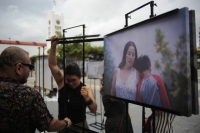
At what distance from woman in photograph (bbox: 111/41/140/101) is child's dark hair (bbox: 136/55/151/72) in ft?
0.15

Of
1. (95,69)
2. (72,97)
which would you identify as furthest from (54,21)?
(72,97)

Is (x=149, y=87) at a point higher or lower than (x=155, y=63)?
lower

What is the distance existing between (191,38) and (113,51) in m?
0.78

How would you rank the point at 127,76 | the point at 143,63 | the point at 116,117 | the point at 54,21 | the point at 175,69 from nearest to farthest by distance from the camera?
the point at 175,69 → the point at 143,63 → the point at 127,76 → the point at 116,117 → the point at 54,21

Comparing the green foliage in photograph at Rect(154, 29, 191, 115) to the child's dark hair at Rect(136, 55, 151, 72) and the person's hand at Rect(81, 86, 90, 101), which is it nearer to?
the child's dark hair at Rect(136, 55, 151, 72)

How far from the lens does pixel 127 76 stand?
1424 millimetres

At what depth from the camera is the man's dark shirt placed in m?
1.22

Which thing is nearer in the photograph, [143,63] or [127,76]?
[143,63]

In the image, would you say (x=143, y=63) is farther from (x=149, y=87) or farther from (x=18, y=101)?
(x=18, y=101)

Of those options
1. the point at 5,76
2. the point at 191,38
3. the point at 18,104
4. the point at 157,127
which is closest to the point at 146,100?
the point at 191,38

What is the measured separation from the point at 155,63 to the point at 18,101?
1144 millimetres

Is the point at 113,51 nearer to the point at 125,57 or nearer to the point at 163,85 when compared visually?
the point at 125,57

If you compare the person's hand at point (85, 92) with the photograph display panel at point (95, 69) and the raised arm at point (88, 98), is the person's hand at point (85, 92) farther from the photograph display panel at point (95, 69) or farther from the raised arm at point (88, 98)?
the photograph display panel at point (95, 69)

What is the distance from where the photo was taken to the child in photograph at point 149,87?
109 centimetres
